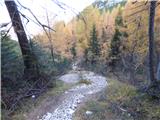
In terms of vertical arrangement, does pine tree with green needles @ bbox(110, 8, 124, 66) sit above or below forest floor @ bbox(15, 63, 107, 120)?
above

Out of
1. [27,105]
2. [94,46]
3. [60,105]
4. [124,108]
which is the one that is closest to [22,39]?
[27,105]

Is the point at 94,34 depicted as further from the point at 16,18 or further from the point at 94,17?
the point at 16,18

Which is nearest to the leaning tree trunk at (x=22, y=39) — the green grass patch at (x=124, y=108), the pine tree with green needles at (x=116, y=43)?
the green grass patch at (x=124, y=108)

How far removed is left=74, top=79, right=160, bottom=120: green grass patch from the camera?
716 centimetres

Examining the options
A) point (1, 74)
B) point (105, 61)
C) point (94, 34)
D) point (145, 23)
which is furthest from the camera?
point (94, 34)

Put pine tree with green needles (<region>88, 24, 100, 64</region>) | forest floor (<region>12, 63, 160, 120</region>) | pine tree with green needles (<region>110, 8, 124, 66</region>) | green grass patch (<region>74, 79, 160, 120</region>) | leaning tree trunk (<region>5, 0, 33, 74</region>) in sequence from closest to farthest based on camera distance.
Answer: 1. green grass patch (<region>74, 79, 160, 120</region>)
2. forest floor (<region>12, 63, 160, 120</region>)
3. leaning tree trunk (<region>5, 0, 33, 74</region>)
4. pine tree with green needles (<region>110, 8, 124, 66</region>)
5. pine tree with green needles (<region>88, 24, 100, 64</region>)

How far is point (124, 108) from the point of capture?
7.65 metres

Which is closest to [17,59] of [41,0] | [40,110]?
[40,110]

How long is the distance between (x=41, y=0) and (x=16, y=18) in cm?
303

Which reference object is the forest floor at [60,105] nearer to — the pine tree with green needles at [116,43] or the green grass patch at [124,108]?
the green grass patch at [124,108]

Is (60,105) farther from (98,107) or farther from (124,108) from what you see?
(124,108)

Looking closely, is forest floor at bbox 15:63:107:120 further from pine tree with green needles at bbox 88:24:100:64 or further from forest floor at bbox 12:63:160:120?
pine tree with green needles at bbox 88:24:100:64

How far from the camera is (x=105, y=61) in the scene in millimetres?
32438

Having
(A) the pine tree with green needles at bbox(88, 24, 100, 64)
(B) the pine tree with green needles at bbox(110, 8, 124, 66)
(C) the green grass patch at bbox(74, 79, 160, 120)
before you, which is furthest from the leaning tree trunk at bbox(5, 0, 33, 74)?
(A) the pine tree with green needles at bbox(88, 24, 100, 64)
